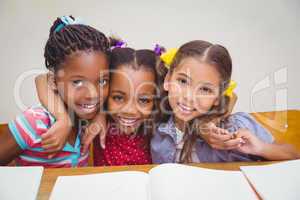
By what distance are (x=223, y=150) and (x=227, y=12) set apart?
407mm

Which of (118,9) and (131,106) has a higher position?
(118,9)

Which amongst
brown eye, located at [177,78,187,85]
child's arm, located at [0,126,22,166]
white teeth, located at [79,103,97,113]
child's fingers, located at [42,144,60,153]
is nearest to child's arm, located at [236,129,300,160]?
brown eye, located at [177,78,187,85]

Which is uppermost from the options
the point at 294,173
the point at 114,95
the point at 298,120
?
the point at 114,95

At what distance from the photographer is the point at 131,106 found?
36.7 inches

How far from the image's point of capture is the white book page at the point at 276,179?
2.75ft

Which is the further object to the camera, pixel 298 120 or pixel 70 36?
pixel 298 120

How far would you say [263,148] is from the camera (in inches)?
38.5

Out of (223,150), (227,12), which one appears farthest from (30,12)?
(223,150)

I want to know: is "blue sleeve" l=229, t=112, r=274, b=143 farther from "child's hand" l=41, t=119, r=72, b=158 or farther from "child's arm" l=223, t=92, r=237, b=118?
"child's hand" l=41, t=119, r=72, b=158

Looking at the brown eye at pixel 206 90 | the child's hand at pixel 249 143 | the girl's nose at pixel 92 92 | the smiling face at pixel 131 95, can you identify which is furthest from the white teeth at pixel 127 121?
the child's hand at pixel 249 143

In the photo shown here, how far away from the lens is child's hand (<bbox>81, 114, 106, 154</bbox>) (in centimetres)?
94

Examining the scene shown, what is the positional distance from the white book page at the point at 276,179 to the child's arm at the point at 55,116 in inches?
20.7

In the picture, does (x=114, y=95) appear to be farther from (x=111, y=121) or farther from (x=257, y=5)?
(x=257, y=5)

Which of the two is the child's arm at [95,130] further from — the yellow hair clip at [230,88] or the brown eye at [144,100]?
the yellow hair clip at [230,88]
